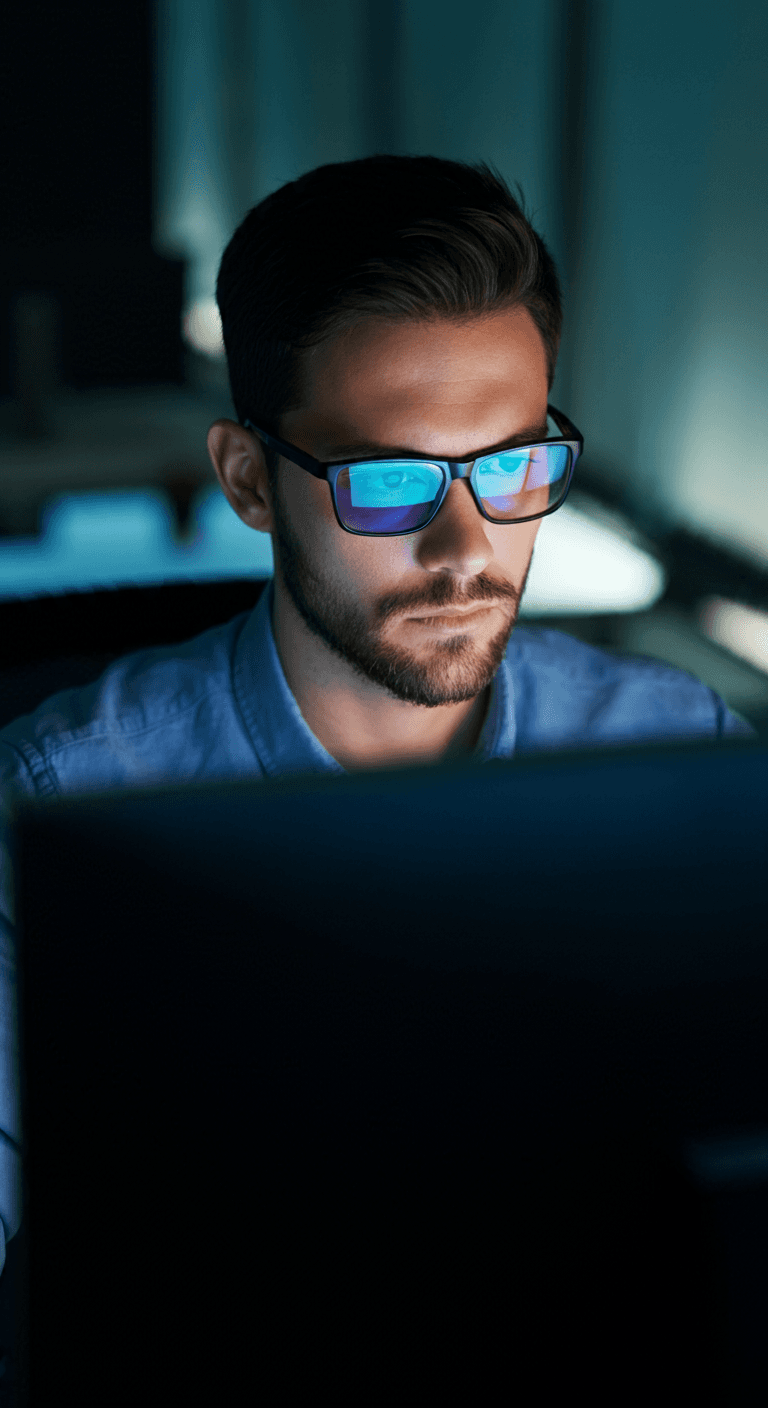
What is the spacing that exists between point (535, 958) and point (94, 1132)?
0.58 feet

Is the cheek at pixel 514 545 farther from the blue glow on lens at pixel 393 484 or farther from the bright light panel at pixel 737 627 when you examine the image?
the bright light panel at pixel 737 627

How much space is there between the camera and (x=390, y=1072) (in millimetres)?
503

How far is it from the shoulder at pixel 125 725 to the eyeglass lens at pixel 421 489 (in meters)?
→ 0.30

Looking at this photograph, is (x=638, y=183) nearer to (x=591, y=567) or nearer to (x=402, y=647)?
(x=591, y=567)

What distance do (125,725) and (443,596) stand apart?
37 centimetres

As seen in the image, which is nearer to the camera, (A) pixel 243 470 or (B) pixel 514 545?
(B) pixel 514 545

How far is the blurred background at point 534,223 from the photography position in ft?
9.30

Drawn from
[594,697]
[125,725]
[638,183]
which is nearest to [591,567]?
[638,183]

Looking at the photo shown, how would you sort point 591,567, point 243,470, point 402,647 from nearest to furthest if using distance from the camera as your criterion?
point 402,647, point 243,470, point 591,567

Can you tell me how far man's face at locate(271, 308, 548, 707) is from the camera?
122 centimetres

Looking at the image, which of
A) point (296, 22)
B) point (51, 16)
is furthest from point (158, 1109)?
point (296, 22)

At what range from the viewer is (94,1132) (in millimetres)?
478

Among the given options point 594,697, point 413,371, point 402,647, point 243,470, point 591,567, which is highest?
point 413,371

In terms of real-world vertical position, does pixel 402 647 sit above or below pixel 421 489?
below
